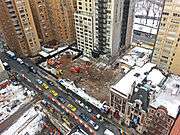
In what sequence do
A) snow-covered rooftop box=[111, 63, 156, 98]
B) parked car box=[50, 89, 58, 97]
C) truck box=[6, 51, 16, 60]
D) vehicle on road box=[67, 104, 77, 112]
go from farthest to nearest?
1. truck box=[6, 51, 16, 60]
2. parked car box=[50, 89, 58, 97]
3. vehicle on road box=[67, 104, 77, 112]
4. snow-covered rooftop box=[111, 63, 156, 98]

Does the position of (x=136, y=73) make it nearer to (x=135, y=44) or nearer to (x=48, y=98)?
(x=48, y=98)

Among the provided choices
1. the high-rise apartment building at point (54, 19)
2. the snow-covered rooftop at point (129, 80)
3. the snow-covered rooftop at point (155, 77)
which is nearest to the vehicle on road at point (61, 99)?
the snow-covered rooftop at point (129, 80)

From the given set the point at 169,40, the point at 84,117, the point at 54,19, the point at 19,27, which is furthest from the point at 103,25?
the point at 84,117

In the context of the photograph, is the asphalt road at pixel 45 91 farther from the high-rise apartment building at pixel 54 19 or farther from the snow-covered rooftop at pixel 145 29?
the snow-covered rooftop at pixel 145 29

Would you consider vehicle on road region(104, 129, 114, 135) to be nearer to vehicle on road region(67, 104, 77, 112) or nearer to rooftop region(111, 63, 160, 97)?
rooftop region(111, 63, 160, 97)

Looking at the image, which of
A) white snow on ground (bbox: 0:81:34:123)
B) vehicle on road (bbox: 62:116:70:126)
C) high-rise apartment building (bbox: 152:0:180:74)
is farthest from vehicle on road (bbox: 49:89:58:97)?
high-rise apartment building (bbox: 152:0:180:74)

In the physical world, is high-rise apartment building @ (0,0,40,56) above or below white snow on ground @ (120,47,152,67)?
above

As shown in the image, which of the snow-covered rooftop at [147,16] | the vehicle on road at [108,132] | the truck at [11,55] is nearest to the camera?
the vehicle on road at [108,132]
